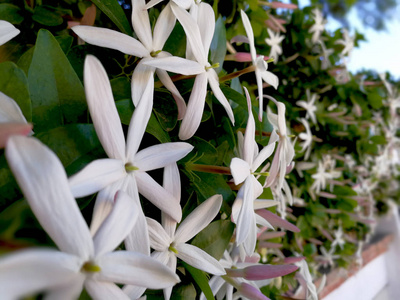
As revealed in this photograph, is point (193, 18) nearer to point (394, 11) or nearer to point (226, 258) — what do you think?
point (226, 258)

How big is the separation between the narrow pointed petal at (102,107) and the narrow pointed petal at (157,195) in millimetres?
22

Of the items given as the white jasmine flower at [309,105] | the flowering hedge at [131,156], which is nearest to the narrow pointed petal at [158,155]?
the flowering hedge at [131,156]

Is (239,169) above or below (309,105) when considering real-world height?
above

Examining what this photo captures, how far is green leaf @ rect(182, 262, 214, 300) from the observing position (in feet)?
0.89

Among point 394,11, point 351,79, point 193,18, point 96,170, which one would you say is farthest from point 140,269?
point 394,11

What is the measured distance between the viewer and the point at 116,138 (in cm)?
20

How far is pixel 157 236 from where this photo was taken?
0.77 ft

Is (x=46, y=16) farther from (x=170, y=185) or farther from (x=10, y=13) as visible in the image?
(x=170, y=185)

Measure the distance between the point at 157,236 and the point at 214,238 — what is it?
0.24 ft

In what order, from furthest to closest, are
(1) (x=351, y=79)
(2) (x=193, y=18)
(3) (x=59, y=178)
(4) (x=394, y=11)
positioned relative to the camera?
(4) (x=394, y=11) → (1) (x=351, y=79) → (2) (x=193, y=18) → (3) (x=59, y=178)

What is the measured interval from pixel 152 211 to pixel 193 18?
0.14 m

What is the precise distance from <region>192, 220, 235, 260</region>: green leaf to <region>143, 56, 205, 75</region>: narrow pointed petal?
0.12 metres

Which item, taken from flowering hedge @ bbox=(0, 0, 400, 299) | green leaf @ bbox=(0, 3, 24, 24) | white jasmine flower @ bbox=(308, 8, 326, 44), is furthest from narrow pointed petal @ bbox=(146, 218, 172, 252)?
white jasmine flower @ bbox=(308, 8, 326, 44)

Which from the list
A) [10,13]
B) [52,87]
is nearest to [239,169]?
[52,87]
